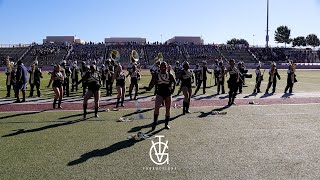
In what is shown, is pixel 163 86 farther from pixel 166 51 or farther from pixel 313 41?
pixel 313 41

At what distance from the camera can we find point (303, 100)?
1672cm

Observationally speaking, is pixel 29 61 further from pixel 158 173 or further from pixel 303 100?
pixel 158 173

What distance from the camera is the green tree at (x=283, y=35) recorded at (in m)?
111

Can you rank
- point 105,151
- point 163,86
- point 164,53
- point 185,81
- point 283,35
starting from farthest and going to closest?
point 283,35 < point 164,53 < point 185,81 < point 163,86 < point 105,151

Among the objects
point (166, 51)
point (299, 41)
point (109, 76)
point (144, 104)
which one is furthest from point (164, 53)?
point (299, 41)

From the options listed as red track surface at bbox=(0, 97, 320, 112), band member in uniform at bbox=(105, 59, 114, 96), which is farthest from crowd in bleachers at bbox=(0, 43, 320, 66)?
red track surface at bbox=(0, 97, 320, 112)

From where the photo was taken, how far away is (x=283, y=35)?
11156 centimetres

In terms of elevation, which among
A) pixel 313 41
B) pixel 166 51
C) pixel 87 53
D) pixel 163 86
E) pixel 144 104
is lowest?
pixel 144 104

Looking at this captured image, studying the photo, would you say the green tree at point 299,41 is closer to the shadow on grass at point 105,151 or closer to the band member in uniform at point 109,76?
the band member in uniform at point 109,76

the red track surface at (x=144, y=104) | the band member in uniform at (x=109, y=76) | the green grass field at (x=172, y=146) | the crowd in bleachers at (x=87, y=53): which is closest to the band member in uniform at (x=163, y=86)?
the green grass field at (x=172, y=146)

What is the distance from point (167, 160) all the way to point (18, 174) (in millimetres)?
2781

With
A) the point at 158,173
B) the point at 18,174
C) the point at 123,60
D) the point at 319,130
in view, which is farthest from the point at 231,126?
the point at 123,60

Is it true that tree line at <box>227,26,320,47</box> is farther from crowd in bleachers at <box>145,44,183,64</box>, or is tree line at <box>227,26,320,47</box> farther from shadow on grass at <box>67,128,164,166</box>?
shadow on grass at <box>67,128,164,166</box>

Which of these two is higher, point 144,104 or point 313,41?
point 313,41
